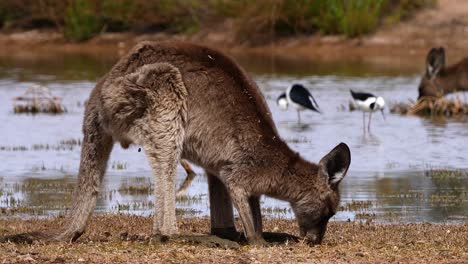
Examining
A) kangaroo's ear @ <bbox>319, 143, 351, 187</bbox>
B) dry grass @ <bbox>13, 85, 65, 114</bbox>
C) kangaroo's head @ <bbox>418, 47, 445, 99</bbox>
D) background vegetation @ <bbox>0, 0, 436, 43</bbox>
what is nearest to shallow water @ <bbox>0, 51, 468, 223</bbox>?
dry grass @ <bbox>13, 85, 65, 114</bbox>

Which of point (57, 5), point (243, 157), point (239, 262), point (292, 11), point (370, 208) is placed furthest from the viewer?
point (57, 5)

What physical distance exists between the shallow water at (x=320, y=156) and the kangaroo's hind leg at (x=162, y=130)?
252 centimetres

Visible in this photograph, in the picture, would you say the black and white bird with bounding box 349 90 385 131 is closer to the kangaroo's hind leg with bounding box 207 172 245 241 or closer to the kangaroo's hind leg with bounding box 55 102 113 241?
the kangaroo's hind leg with bounding box 207 172 245 241

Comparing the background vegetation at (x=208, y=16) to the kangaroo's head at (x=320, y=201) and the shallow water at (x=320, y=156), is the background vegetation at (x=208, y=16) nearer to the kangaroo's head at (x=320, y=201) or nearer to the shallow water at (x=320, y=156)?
the shallow water at (x=320, y=156)

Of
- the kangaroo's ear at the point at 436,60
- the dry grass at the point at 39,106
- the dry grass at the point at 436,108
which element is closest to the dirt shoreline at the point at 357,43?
the kangaroo's ear at the point at 436,60

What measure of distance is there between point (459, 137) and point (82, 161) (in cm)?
849

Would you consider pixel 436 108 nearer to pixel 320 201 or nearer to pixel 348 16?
pixel 348 16

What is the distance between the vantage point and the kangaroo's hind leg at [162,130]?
7.56 metres

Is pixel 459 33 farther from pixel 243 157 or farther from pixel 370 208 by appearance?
pixel 243 157

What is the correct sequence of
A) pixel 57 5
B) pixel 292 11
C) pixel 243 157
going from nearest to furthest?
pixel 243 157
pixel 292 11
pixel 57 5

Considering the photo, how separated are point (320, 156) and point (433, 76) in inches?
242

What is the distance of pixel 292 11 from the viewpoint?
2806 cm

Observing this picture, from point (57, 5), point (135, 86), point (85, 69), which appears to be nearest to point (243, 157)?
point (135, 86)

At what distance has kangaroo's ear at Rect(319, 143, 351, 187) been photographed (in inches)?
289
